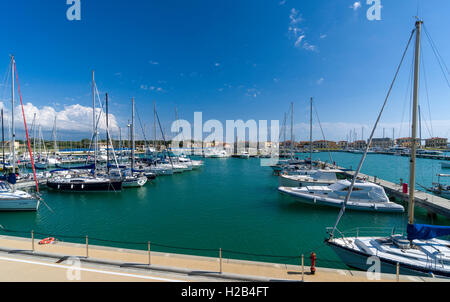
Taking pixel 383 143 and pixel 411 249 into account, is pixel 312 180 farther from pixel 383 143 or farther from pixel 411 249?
pixel 383 143

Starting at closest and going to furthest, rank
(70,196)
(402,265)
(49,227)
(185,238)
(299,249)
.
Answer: (402,265)
(299,249)
(185,238)
(49,227)
(70,196)

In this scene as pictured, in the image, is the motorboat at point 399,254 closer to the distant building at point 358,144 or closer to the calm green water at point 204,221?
the calm green water at point 204,221

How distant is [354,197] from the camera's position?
20000 millimetres

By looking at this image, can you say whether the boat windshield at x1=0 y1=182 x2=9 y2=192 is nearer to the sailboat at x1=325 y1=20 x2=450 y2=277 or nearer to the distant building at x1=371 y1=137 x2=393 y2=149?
the sailboat at x1=325 y1=20 x2=450 y2=277

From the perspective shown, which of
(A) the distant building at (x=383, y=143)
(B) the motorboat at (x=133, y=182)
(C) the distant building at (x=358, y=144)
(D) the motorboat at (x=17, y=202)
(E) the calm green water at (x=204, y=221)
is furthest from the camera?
(C) the distant building at (x=358, y=144)

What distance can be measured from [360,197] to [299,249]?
38.0 ft

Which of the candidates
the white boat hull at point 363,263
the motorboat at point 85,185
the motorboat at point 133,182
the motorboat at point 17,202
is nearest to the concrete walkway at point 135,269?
the white boat hull at point 363,263

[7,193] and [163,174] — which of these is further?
[163,174]

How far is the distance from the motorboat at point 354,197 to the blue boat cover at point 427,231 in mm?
11180

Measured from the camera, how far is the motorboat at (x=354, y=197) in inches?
749

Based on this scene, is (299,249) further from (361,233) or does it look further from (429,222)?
(429,222)
